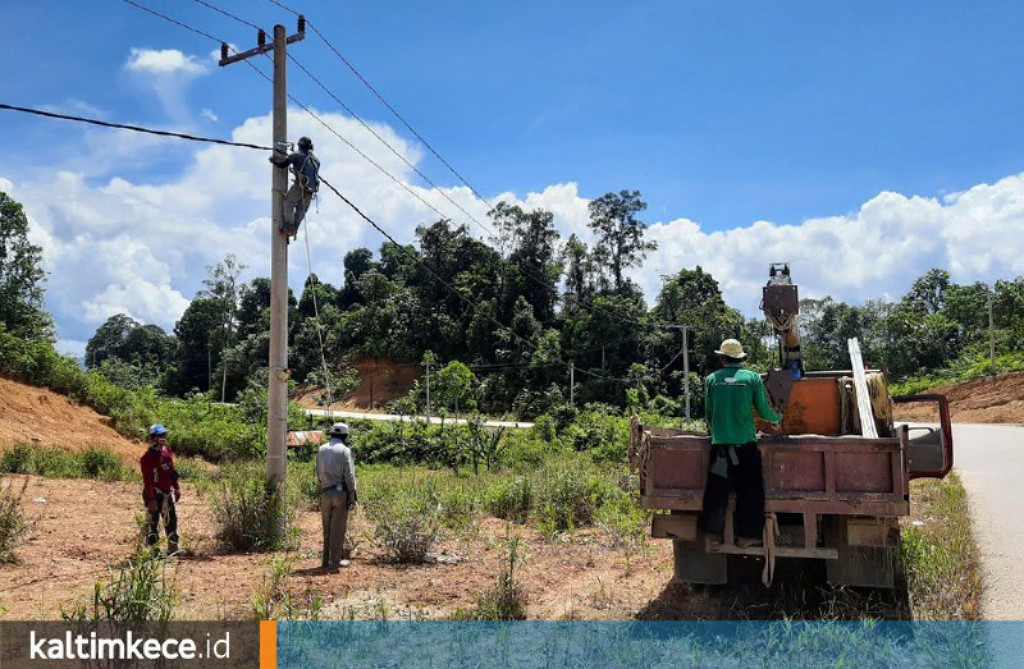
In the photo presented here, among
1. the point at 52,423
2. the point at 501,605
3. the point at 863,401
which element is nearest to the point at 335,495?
the point at 501,605

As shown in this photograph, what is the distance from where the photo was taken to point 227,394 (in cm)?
6562

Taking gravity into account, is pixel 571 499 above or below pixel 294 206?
below

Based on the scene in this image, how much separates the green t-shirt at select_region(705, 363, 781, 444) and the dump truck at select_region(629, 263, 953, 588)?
173 millimetres

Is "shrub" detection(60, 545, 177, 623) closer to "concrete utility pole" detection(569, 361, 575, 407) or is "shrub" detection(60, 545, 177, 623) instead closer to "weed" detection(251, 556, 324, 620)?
"weed" detection(251, 556, 324, 620)

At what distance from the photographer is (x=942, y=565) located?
672cm

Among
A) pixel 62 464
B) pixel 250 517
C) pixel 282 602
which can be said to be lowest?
pixel 282 602

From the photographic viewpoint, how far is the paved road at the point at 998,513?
659 cm

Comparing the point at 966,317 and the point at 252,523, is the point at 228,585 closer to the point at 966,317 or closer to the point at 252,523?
the point at 252,523

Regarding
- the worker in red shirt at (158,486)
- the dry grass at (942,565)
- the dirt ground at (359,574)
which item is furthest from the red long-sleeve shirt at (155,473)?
the dry grass at (942,565)

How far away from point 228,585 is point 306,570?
1061 mm

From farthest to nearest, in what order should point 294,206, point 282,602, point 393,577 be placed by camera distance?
point 294,206 → point 393,577 → point 282,602

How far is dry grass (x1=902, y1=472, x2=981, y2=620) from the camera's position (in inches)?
233

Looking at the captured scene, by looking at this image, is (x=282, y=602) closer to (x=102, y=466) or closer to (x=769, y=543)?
(x=769, y=543)

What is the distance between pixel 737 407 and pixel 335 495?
4838 millimetres
